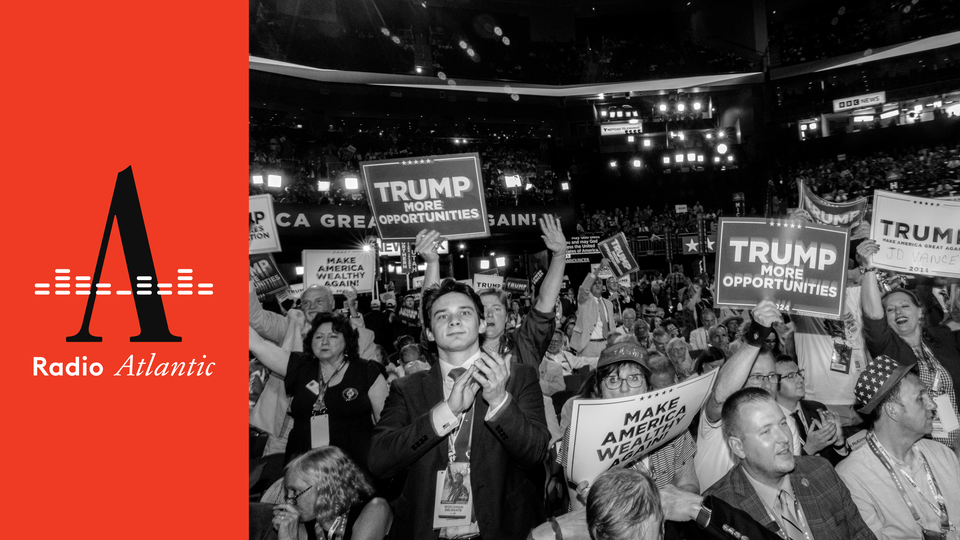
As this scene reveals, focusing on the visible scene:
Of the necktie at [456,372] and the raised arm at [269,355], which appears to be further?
the raised arm at [269,355]

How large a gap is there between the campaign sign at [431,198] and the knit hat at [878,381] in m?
2.52

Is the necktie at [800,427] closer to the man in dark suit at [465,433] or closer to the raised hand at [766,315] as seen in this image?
the raised hand at [766,315]

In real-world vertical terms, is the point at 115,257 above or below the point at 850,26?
below

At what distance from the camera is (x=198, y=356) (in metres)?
1.54

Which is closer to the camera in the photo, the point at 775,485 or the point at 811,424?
the point at 775,485

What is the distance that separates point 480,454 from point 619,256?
7.83 m

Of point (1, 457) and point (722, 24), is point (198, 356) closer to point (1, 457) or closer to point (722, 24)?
point (1, 457)

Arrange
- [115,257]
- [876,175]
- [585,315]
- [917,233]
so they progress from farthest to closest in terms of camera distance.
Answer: [876,175] < [585,315] < [917,233] < [115,257]

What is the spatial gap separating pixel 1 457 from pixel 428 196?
3.56m

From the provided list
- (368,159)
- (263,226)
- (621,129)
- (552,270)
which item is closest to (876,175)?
(621,129)

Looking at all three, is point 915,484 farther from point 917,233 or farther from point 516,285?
point 516,285

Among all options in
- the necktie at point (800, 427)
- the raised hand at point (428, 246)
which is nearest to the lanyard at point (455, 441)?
the raised hand at point (428, 246)

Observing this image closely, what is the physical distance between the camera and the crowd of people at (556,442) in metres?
2.29

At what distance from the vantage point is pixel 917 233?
580 cm
